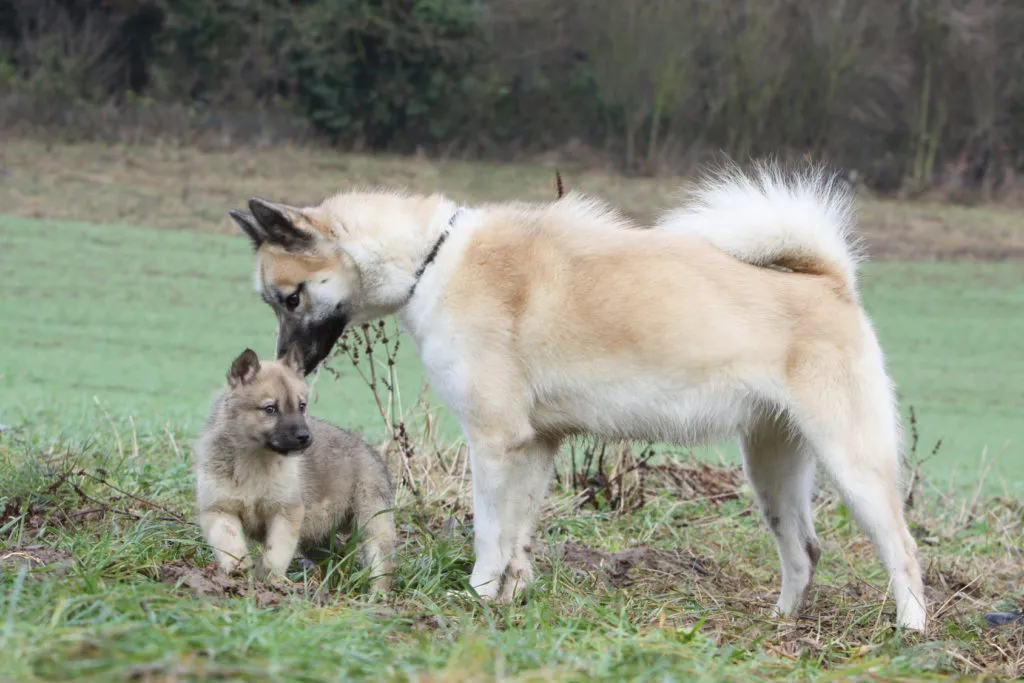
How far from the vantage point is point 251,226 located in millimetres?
5391

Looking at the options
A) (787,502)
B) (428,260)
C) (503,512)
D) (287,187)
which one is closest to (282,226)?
(428,260)

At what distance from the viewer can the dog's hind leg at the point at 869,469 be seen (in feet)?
16.7

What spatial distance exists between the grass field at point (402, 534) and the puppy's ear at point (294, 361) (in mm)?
746

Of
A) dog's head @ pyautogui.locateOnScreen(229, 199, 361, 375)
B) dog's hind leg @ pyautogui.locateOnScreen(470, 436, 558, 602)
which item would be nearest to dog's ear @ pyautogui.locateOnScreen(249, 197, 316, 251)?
dog's head @ pyautogui.locateOnScreen(229, 199, 361, 375)

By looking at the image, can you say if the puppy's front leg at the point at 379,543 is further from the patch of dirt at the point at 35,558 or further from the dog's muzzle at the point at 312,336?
Result: the patch of dirt at the point at 35,558

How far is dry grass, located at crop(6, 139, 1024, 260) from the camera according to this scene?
15.3 m

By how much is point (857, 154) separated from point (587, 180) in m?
3.96

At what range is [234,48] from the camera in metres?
18.5

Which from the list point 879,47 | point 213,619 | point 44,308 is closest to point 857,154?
point 879,47

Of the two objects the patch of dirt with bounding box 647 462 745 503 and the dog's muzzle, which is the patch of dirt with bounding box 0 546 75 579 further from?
the patch of dirt with bounding box 647 462 745 503

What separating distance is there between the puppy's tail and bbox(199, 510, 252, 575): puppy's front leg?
214 cm

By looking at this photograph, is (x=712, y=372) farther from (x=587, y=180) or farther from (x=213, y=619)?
(x=587, y=180)

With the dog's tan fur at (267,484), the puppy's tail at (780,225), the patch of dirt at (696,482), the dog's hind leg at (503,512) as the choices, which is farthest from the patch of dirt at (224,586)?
the patch of dirt at (696,482)

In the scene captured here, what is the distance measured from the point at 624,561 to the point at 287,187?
1104 centimetres
